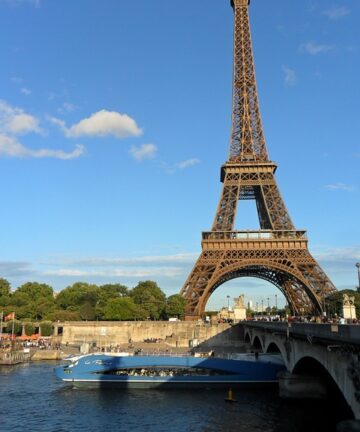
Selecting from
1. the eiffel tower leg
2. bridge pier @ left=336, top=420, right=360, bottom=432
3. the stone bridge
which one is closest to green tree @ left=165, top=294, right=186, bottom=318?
the eiffel tower leg

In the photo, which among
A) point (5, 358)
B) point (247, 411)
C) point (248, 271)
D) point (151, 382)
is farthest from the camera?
point (248, 271)

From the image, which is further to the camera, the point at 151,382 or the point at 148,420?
the point at 151,382

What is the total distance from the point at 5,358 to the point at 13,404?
28.6 m

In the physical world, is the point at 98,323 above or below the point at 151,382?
above

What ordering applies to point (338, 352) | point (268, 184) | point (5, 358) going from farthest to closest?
point (268, 184) → point (5, 358) → point (338, 352)

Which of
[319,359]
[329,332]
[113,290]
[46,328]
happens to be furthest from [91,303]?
[329,332]

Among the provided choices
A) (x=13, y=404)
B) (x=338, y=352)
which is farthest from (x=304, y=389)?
(x=13, y=404)

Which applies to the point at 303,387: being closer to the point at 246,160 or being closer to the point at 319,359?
the point at 319,359

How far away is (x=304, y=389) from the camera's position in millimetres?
37531

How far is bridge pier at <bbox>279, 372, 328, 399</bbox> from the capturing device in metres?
37.3

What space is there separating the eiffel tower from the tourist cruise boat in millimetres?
26039

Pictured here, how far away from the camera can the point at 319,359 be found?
1056 inches

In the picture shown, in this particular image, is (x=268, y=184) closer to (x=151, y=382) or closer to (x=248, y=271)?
(x=248, y=271)

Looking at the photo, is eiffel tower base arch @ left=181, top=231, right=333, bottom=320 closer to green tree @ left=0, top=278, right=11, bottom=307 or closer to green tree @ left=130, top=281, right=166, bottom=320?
green tree @ left=130, top=281, right=166, bottom=320
